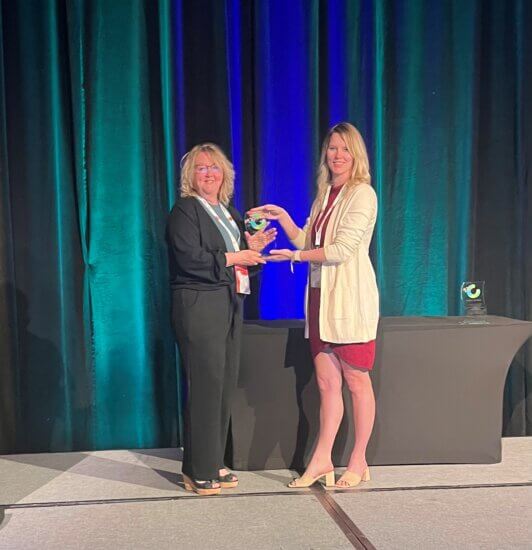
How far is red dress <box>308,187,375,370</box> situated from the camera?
3.22 metres

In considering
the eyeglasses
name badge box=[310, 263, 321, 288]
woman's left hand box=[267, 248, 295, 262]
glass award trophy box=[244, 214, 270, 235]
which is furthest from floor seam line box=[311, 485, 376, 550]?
the eyeglasses

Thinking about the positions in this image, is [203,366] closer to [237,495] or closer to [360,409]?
[237,495]

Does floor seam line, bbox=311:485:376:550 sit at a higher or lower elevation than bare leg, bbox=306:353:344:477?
lower

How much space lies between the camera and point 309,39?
160 inches

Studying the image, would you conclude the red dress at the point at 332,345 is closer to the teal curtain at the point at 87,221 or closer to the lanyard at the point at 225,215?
the lanyard at the point at 225,215

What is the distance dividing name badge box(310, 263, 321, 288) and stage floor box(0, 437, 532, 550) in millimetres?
848

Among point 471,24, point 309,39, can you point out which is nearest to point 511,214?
point 471,24

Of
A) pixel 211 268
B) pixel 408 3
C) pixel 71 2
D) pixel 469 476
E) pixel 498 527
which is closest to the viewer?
pixel 498 527

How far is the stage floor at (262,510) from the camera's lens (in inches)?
105

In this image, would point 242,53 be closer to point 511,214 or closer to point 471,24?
point 471,24

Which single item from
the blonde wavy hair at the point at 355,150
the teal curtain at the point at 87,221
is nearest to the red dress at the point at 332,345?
the blonde wavy hair at the point at 355,150

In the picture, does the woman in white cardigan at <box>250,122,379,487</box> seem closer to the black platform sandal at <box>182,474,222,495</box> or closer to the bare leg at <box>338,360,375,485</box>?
the bare leg at <box>338,360,375,485</box>

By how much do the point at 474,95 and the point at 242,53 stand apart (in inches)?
49.9

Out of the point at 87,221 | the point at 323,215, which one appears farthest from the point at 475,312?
the point at 87,221
